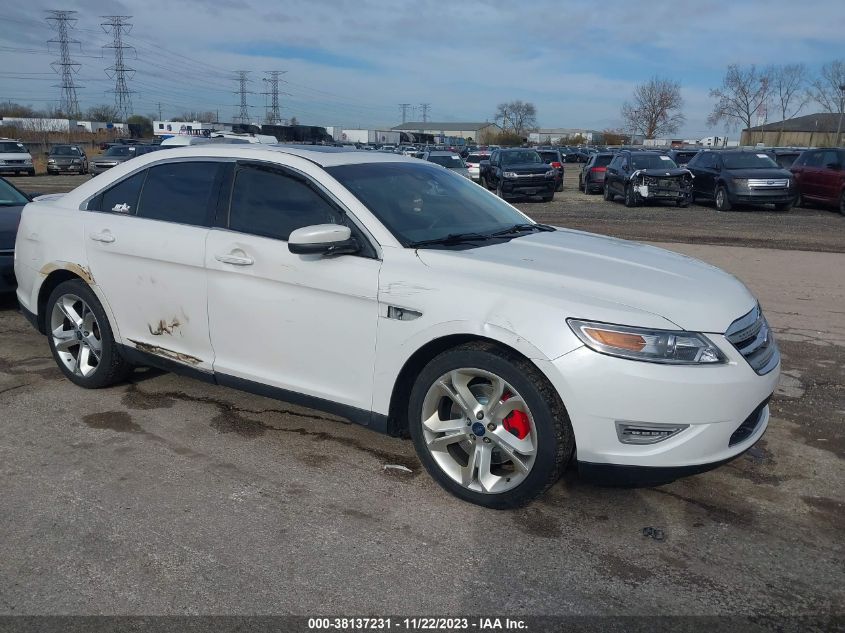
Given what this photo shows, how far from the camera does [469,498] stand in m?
3.59

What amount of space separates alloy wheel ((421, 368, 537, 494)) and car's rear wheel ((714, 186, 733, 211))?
18594mm

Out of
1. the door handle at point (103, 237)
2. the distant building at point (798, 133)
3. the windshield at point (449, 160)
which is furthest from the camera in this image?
the distant building at point (798, 133)

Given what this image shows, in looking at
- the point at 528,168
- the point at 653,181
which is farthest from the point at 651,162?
the point at 528,168

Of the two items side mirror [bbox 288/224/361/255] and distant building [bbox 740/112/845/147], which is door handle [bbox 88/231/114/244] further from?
distant building [bbox 740/112/845/147]

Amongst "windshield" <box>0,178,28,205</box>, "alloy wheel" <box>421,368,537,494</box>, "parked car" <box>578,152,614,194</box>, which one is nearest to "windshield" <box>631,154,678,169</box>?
"parked car" <box>578,152,614,194</box>

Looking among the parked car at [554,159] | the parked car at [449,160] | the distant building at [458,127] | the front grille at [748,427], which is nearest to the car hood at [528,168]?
the parked car at [449,160]

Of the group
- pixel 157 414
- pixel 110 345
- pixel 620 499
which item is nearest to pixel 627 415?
pixel 620 499

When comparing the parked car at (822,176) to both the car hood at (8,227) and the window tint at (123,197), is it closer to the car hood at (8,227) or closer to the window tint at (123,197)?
the car hood at (8,227)

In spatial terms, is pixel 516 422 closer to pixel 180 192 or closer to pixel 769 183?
pixel 180 192

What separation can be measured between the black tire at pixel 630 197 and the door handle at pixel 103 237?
18864mm

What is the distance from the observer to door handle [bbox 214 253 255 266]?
4.11m

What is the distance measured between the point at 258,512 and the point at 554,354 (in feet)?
5.26

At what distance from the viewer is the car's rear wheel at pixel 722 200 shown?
66.0 feet

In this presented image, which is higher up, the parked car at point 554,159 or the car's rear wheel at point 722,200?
the parked car at point 554,159
